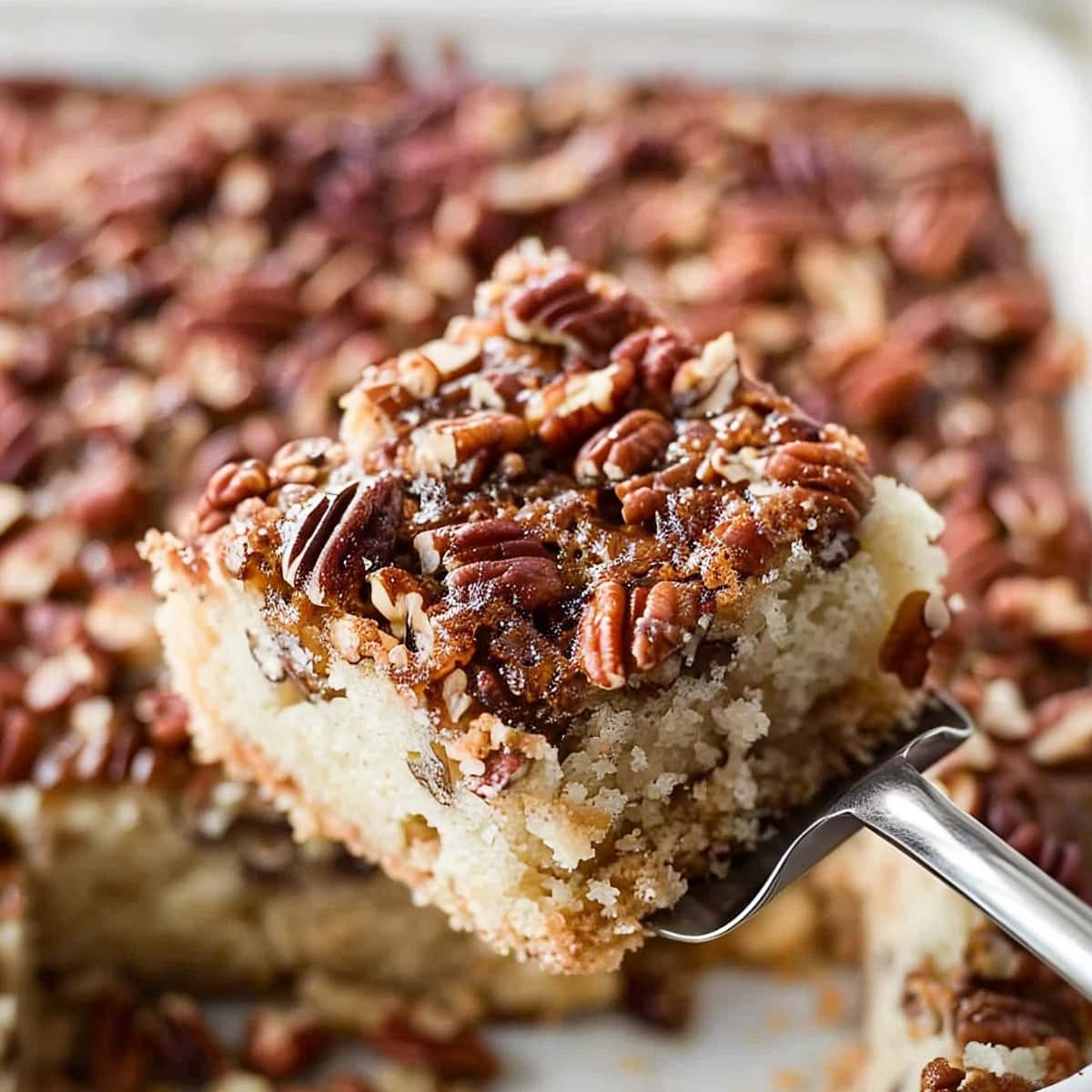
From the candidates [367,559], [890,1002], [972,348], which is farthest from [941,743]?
[972,348]

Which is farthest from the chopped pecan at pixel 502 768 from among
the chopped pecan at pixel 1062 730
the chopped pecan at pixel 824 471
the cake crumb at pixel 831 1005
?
the cake crumb at pixel 831 1005

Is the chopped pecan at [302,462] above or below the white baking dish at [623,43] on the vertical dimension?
below

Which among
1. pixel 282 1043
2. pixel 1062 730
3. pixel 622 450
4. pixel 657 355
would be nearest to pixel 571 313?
pixel 657 355

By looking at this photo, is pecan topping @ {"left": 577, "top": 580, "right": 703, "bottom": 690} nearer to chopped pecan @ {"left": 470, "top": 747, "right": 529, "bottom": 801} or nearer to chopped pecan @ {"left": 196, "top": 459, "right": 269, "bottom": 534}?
chopped pecan @ {"left": 470, "top": 747, "right": 529, "bottom": 801}

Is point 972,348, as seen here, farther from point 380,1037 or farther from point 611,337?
point 380,1037

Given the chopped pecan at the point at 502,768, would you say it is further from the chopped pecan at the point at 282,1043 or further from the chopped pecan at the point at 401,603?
the chopped pecan at the point at 282,1043
